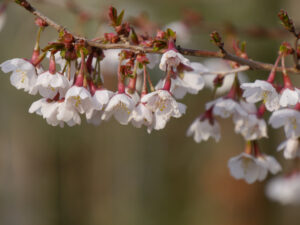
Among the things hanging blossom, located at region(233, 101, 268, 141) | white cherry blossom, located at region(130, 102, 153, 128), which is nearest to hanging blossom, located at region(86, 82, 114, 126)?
white cherry blossom, located at region(130, 102, 153, 128)

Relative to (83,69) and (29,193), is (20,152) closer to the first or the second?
(29,193)

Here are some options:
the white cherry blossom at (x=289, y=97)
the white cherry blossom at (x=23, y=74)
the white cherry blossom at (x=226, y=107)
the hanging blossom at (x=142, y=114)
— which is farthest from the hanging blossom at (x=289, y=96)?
the white cherry blossom at (x=23, y=74)

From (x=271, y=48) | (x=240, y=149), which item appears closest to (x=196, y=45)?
(x=271, y=48)

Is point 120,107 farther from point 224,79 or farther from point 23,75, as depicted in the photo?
point 224,79

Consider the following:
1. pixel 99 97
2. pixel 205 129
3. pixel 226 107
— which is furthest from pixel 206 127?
pixel 99 97

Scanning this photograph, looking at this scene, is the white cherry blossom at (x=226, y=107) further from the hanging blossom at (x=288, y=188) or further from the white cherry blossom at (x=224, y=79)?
the hanging blossom at (x=288, y=188)

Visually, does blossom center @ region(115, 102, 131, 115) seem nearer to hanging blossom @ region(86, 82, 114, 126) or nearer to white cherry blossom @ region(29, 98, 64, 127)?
hanging blossom @ region(86, 82, 114, 126)

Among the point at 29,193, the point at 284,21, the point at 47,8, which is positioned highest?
the point at 47,8
